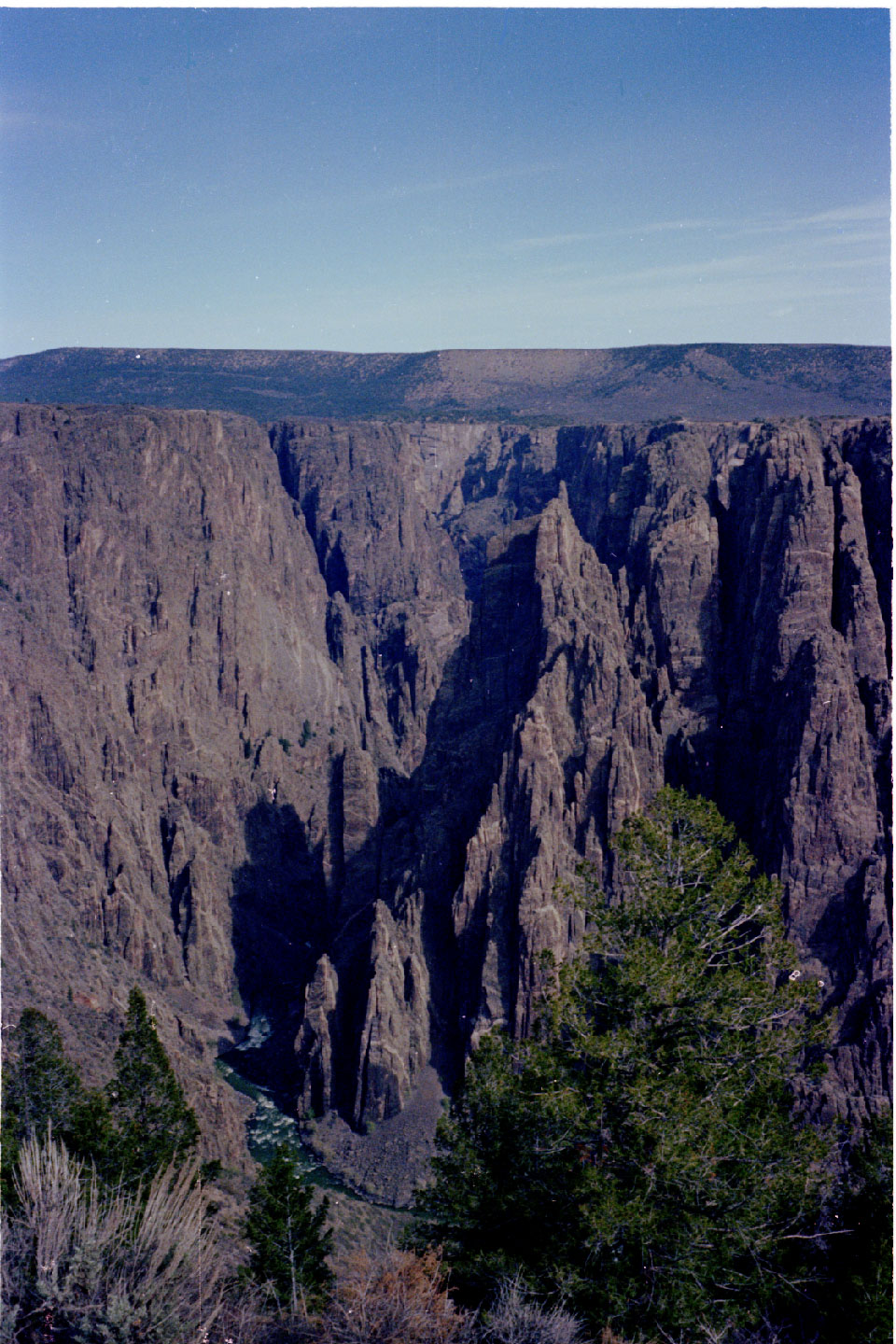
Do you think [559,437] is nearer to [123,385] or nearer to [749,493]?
[123,385]

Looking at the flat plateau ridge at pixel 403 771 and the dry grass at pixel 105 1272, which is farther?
the flat plateau ridge at pixel 403 771

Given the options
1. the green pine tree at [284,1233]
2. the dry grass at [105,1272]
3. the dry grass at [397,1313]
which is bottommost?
the green pine tree at [284,1233]

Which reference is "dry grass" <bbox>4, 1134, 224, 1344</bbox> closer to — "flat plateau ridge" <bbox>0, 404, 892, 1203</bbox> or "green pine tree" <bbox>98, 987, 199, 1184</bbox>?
"green pine tree" <bbox>98, 987, 199, 1184</bbox>

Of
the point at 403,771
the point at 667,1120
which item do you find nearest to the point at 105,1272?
the point at 667,1120

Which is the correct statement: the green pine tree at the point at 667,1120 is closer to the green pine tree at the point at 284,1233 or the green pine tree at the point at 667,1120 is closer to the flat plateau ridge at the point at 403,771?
the green pine tree at the point at 284,1233

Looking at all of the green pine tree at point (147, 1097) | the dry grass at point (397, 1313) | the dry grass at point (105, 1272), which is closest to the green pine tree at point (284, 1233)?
→ the green pine tree at point (147, 1097)

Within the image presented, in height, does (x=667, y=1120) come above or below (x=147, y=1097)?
above

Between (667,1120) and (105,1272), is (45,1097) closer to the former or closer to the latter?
(105,1272)

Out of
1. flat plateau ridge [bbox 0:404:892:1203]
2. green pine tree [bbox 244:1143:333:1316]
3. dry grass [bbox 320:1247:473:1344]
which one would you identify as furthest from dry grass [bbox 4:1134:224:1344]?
flat plateau ridge [bbox 0:404:892:1203]
